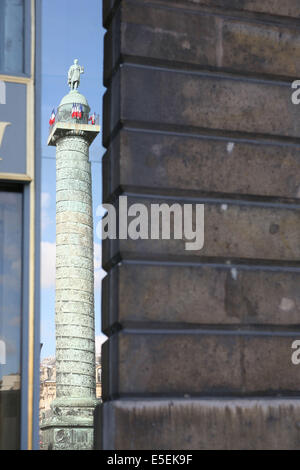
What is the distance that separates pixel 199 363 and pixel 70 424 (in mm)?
29798

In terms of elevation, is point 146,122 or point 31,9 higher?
point 31,9

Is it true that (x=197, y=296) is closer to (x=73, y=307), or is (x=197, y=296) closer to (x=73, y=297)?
(x=73, y=307)

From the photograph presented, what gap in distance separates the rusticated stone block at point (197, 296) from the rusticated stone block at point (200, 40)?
1663mm

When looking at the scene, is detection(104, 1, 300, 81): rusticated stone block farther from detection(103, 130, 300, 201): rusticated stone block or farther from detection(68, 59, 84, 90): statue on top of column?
detection(68, 59, 84, 90): statue on top of column

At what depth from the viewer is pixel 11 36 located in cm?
774

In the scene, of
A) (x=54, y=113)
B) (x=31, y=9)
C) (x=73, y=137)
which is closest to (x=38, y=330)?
(x=31, y=9)

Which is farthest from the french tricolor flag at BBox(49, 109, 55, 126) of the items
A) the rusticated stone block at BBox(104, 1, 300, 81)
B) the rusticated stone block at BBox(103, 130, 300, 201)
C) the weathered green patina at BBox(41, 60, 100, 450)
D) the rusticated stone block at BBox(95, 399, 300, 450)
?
the rusticated stone block at BBox(95, 399, 300, 450)

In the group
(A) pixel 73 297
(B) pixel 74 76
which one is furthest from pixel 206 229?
(B) pixel 74 76

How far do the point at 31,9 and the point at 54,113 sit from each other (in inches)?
1406

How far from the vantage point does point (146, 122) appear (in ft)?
21.3

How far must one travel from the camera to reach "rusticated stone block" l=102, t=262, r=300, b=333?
20.2 ft

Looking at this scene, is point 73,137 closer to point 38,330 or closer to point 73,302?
point 73,302

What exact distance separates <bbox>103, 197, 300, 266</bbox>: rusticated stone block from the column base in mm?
28703
